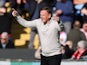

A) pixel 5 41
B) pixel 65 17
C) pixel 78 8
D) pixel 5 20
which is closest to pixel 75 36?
pixel 65 17

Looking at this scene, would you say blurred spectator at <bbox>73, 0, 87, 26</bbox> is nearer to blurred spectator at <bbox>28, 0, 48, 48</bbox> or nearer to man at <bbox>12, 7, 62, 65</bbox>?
blurred spectator at <bbox>28, 0, 48, 48</bbox>

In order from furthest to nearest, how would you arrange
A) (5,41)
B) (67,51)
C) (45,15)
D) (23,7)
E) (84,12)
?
(23,7)
(84,12)
(5,41)
(67,51)
(45,15)

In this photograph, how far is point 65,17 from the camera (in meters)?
11.0

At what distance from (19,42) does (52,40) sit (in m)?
5.01

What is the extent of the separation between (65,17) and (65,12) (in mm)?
144

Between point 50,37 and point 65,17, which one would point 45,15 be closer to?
point 50,37

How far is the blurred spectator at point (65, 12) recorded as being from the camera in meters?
11.0

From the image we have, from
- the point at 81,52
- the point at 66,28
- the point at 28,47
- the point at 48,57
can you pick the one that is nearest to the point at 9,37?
the point at 28,47

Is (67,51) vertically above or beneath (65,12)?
beneath

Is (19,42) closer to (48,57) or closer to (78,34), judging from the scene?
(78,34)

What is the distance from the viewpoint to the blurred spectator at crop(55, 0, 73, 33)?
1099cm

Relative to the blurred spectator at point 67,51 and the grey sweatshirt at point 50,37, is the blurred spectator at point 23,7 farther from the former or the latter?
the grey sweatshirt at point 50,37

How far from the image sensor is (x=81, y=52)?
973 cm

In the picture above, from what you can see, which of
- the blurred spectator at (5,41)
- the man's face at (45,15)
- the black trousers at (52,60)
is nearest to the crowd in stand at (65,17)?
the blurred spectator at (5,41)
